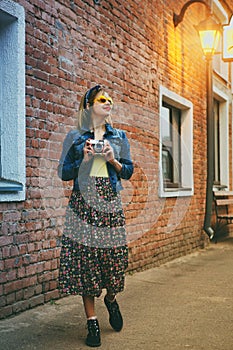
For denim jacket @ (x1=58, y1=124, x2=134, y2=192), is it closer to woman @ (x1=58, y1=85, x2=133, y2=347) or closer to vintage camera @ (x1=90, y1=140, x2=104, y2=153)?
woman @ (x1=58, y1=85, x2=133, y2=347)

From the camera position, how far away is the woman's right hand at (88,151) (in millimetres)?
4156

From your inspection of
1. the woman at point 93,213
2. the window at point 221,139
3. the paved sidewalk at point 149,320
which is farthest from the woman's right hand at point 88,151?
the window at point 221,139

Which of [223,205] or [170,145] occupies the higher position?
[170,145]

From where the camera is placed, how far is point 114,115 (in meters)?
7.13

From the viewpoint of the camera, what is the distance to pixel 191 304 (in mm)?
5742

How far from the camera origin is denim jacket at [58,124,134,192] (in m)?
4.29

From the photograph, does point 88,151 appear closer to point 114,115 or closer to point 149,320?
point 149,320

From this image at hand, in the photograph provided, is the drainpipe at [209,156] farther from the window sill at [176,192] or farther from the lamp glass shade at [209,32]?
the window sill at [176,192]

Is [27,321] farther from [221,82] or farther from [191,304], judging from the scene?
[221,82]

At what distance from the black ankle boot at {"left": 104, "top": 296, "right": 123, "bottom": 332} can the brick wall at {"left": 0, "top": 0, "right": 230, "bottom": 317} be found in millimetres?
906

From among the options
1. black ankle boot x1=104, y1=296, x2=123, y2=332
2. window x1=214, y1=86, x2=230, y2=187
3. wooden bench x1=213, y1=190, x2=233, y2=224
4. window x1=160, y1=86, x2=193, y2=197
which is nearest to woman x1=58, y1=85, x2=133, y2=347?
black ankle boot x1=104, y1=296, x2=123, y2=332

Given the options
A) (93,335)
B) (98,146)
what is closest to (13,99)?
(98,146)

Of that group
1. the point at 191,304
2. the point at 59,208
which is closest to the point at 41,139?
the point at 59,208

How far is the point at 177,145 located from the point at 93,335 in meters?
6.41
